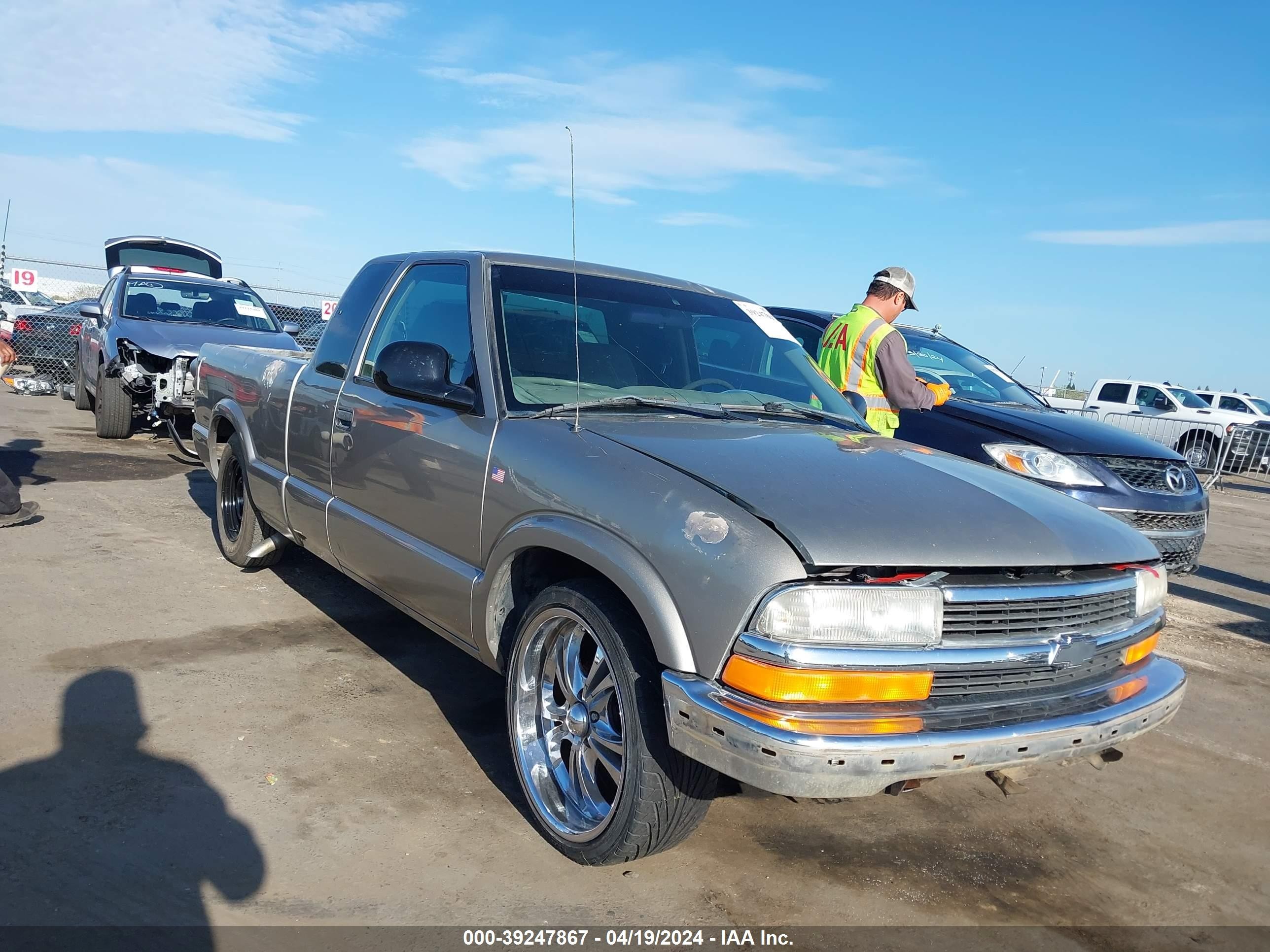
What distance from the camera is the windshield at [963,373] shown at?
7.18 meters

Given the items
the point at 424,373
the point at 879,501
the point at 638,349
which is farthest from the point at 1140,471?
the point at 424,373

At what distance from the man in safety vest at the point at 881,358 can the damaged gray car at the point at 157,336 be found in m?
5.74

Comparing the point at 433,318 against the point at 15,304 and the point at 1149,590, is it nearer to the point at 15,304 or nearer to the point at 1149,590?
the point at 1149,590

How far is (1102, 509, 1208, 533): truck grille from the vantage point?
5.93m

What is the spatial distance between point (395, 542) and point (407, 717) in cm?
73

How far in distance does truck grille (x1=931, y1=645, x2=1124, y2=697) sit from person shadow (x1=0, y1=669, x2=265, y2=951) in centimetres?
197

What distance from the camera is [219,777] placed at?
3295 millimetres

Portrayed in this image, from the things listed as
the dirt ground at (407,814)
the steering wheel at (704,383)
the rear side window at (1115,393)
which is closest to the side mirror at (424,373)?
the steering wheel at (704,383)

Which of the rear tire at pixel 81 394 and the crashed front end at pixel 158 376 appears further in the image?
the rear tire at pixel 81 394

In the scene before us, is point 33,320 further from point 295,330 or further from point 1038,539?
point 1038,539

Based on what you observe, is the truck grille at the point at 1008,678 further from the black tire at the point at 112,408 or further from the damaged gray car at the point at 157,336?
the black tire at the point at 112,408

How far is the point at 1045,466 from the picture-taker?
598cm

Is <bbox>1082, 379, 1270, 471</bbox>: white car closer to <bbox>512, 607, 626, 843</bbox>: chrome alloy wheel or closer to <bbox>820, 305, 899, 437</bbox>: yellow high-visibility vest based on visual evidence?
<bbox>820, 305, 899, 437</bbox>: yellow high-visibility vest

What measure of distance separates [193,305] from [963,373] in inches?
316
